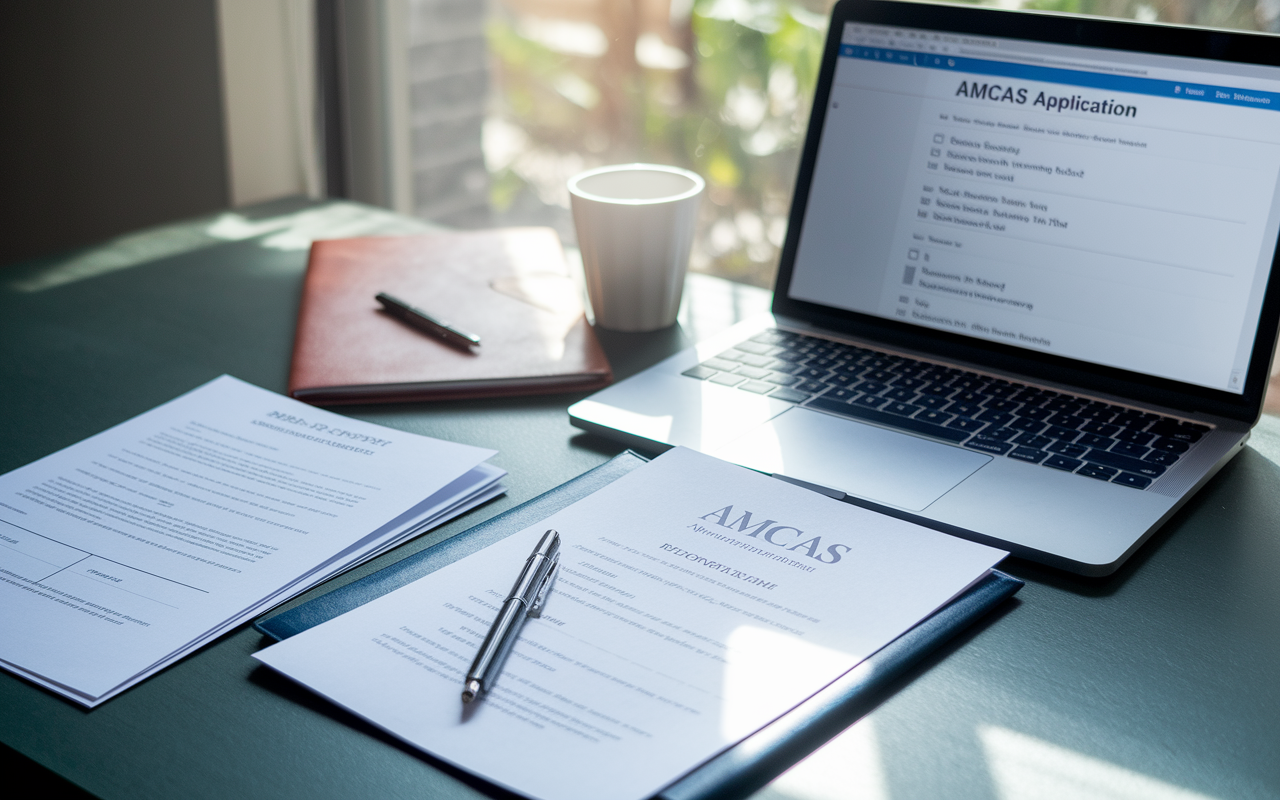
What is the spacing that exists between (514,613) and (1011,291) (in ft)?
1.69

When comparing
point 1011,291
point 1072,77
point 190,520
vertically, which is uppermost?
point 1072,77

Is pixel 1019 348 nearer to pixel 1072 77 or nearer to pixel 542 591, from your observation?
pixel 1072 77

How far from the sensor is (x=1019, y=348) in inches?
32.6

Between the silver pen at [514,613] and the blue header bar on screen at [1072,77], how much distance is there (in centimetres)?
55

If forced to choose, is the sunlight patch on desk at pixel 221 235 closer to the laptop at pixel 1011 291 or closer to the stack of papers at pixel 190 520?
the stack of papers at pixel 190 520

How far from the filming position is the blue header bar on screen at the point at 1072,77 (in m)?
0.75

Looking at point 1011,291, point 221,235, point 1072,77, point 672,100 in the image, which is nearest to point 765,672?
point 1011,291

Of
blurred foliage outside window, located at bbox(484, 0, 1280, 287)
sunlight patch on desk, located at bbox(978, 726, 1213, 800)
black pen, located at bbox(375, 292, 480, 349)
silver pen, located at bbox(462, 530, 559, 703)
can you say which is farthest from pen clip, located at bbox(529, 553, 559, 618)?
blurred foliage outside window, located at bbox(484, 0, 1280, 287)

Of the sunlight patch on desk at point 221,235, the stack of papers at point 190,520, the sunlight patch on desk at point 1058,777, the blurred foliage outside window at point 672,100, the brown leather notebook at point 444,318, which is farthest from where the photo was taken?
the blurred foliage outside window at point 672,100

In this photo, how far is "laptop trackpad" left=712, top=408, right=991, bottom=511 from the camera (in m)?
0.67

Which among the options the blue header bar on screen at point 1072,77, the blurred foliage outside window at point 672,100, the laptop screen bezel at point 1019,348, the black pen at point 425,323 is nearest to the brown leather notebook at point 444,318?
the black pen at point 425,323

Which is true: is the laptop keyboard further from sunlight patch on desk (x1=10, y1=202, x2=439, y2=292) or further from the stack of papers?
sunlight patch on desk (x1=10, y1=202, x2=439, y2=292)

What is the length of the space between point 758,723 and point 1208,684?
9.4 inches

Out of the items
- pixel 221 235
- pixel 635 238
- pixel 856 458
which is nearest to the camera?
pixel 856 458
